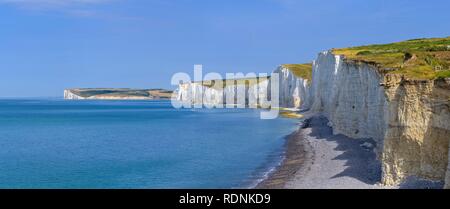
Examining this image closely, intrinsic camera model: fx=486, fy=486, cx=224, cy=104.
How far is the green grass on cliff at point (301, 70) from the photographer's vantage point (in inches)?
3969

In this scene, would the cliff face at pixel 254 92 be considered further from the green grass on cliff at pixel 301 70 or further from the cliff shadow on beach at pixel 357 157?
the cliff shadow on beach at pixel 357 157

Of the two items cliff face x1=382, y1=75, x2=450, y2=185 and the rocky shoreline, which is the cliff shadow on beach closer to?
the rocky shoreline

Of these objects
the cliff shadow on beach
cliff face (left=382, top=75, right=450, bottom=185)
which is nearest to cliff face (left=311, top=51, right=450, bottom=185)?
cliff face (left=382, top=75, right=450, bottom=185)

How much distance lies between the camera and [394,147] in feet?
63.5

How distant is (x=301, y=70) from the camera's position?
349ft

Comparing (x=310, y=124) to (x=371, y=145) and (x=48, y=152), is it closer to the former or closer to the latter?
(x=371, y=145)

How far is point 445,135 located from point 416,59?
993cm

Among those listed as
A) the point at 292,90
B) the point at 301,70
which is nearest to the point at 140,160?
the point at 292,90

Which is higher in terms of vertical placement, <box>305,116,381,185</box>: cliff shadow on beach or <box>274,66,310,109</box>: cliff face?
<box>274,66,310,109</box>: cliff face

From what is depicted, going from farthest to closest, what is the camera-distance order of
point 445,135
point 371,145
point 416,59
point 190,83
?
point 190,83 → point 371,145 → point 416,59 → point 445,135

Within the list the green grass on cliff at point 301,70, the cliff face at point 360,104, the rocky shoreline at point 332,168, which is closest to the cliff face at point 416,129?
the rocky shoreline at point 332,168

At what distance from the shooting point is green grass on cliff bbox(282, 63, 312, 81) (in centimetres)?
10081

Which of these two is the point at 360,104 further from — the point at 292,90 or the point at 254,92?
the point at 254,92
